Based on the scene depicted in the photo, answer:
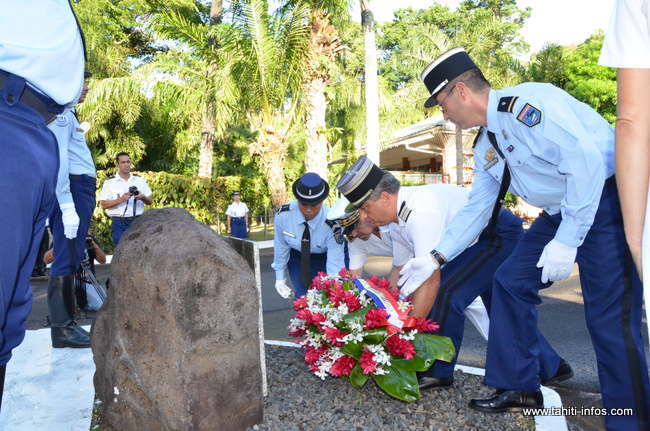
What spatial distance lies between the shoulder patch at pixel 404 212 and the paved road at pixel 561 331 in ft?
5.01

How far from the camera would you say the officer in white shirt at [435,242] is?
3496 mm

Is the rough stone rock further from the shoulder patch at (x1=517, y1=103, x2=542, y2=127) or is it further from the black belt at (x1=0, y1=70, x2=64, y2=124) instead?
the shoulder patch at (x1=517, y1=103, x2=542, y2=127)

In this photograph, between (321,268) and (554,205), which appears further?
(321,268)

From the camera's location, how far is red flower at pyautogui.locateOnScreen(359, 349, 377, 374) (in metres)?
3.05

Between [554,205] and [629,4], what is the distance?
1.75 metres

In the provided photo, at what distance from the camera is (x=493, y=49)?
83.5 feet

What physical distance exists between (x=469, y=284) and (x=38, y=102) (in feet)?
9.02

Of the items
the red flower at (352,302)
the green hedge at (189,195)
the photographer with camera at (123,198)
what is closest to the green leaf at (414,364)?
the red flower at (352,302)

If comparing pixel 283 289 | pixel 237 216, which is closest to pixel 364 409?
pixel 283 289

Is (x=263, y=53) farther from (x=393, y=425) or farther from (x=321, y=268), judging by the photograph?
(x=393, y=425)

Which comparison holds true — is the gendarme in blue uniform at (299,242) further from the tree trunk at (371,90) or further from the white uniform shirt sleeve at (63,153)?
the tree trunk at (371,90)

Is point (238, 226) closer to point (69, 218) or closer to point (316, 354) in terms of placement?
point (69, 218)

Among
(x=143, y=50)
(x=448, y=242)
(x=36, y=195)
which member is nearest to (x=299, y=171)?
(x=143, y=50)

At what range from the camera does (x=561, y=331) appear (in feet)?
18.0
